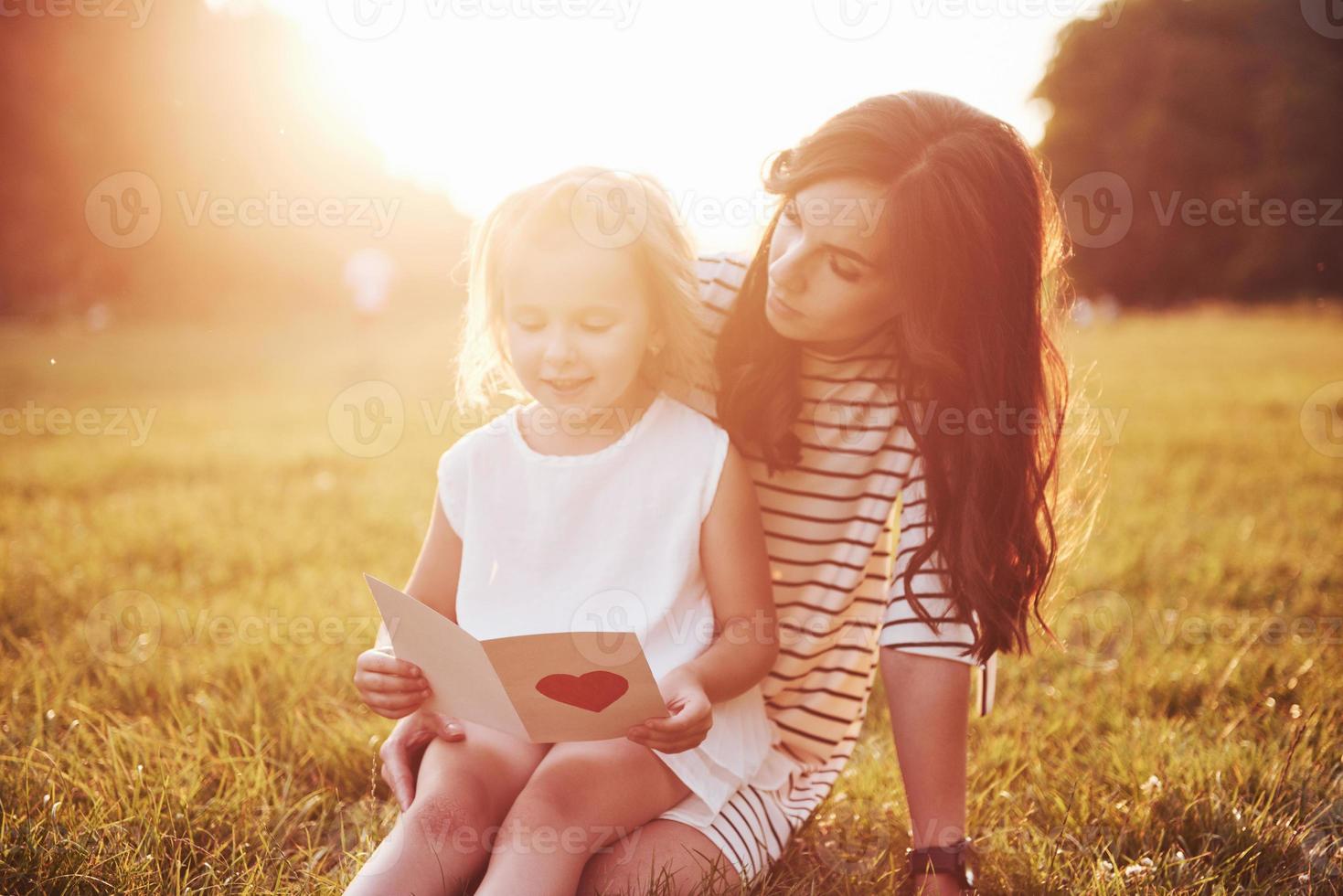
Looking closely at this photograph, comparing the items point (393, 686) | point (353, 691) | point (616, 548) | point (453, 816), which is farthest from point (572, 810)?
point (353, 691)

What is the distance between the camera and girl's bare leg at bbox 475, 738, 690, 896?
57.9 inches

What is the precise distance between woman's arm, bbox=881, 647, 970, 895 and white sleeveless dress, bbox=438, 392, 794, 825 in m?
0.27

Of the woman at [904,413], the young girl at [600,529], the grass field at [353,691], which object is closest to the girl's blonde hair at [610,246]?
the young girl at [600,529]

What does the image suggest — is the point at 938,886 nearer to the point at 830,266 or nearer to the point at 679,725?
the point at 679,725

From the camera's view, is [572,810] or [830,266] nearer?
[572,810]

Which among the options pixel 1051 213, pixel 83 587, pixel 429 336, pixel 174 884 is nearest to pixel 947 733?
pixel 1051 213

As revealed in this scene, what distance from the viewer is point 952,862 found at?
173cm

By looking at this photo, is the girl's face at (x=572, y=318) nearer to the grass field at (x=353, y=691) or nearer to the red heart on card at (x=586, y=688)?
the red heart on card at (x=586, y=688)

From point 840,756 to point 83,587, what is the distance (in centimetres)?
262

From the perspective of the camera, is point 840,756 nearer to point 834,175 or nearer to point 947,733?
point 947,733

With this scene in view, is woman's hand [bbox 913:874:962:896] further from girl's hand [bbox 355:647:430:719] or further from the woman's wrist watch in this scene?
girl's hand [bbox 355:647:430:719]

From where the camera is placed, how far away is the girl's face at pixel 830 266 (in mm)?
1750

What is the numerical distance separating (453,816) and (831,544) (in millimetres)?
897

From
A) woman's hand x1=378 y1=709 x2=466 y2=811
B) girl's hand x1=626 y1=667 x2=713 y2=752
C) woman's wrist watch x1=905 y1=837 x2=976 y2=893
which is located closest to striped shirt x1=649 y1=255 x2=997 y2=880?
woman's wrist watch x1=905 y1=837 x2=976 y2=893
